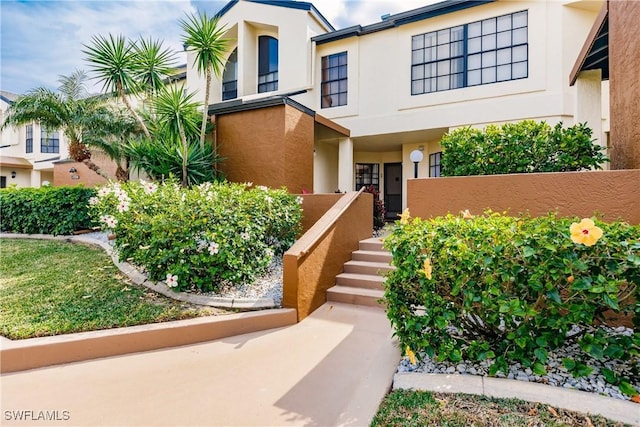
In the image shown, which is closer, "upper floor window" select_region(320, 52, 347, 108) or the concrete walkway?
the concrete walkway

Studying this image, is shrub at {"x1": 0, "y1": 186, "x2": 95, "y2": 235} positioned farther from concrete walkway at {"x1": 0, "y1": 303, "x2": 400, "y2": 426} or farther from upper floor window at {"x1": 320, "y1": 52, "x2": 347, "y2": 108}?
upper floor window at {"x1": 320, "y1": 52, "x2": 347, "y2": 108}

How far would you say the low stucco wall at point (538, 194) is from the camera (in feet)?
11.9

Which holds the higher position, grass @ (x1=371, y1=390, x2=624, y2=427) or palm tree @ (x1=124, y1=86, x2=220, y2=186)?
palm tree @ (x1=124, y1=86, x2=220, y2=186)

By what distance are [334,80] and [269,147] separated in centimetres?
526

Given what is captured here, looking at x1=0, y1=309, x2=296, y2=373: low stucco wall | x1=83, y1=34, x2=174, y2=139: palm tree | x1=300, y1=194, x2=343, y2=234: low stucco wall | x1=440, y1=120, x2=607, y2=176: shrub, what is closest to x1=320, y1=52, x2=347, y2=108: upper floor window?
x1=83, y1=34, x2=174, y2=139: palm tree

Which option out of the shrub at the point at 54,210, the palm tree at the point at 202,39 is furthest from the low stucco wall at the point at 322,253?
the shrub at the point at 54,210

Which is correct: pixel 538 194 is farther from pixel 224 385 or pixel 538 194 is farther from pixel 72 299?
pixel 72 299

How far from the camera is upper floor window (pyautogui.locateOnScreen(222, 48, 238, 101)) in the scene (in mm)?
14327

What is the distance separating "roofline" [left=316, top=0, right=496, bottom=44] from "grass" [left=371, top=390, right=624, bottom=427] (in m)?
10.8

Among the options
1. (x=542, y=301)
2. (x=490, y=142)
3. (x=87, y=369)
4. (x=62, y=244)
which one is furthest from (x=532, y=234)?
(x=62, y=244)

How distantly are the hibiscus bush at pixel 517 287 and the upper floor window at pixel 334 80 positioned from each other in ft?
32.5

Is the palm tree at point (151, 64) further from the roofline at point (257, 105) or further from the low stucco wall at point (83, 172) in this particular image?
the low stucco wall at point (83, 172)

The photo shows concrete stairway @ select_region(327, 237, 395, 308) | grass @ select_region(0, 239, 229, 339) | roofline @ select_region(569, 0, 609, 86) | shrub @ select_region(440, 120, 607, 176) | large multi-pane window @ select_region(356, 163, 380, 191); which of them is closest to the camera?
grass @ select_region(0, 239, 229, 339)

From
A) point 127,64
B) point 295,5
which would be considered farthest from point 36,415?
point 295,5
